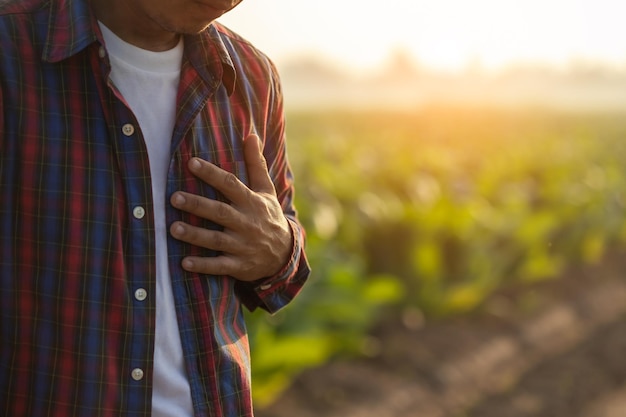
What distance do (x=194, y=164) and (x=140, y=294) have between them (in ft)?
0.82

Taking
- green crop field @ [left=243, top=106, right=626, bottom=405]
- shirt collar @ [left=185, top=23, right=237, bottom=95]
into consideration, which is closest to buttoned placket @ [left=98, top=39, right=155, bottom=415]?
shirt collar @ [left=185, top=23, right=237, bottom=95]

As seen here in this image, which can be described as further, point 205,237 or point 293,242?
point 293,242

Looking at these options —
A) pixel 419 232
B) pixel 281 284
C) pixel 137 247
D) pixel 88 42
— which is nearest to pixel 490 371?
pixel 419 232

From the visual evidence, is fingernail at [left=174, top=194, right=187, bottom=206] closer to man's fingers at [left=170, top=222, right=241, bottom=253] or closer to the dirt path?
man's fingers at [left=170, top=222, right=241, bottom=253]

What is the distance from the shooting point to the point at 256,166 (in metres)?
1.91

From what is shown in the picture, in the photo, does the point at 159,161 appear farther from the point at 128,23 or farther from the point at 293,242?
the point at 293,242

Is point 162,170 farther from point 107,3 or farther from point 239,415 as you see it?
point 239,415

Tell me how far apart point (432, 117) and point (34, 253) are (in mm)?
14599

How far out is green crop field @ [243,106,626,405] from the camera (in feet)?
17.3

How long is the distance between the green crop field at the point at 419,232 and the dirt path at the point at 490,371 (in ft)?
0.49

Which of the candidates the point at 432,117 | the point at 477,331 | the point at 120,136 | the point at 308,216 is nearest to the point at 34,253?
the point at 120,136

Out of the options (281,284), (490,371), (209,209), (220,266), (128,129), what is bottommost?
(490,371)

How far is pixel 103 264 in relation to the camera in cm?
165

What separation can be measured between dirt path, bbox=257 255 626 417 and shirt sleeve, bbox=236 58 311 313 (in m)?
2.66
